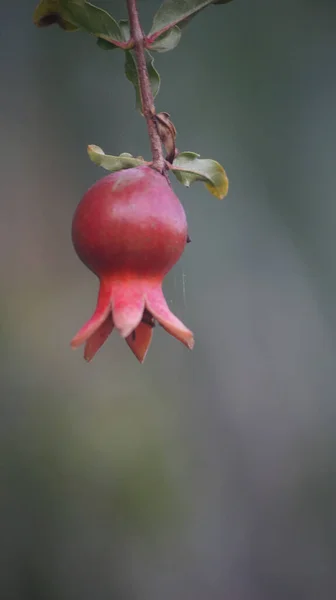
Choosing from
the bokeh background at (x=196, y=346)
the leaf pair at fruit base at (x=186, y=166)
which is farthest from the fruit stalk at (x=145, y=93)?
the bokeh background at (x=196, y=346)

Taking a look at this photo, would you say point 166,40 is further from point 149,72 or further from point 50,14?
point 50,14

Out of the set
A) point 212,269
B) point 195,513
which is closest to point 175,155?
point 212,269

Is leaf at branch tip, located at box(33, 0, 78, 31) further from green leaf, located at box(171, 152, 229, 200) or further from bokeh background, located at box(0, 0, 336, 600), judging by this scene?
bokeh background, located at box(0, 0, 336, 600)

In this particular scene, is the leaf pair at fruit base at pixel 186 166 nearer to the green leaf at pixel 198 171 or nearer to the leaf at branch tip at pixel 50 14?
the green leaf at pixel 198 171

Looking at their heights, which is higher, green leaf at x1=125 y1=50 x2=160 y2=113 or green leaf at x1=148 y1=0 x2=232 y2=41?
green leaf at x1=148 y1=0 x2=232 y2=41

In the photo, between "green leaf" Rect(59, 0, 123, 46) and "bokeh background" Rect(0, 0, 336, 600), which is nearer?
"green leaf" Rect(59, 0, 123, 46)

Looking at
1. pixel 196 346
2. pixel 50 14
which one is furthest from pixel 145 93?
pixel 196 346

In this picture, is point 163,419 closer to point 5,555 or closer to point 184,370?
point 184,370

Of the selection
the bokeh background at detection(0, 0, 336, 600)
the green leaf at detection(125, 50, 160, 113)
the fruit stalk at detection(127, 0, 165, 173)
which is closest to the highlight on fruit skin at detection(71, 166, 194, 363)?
the fruit stalk at detection(127, 0, 165, 173)
